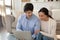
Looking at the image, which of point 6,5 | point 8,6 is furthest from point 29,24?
point 6,5

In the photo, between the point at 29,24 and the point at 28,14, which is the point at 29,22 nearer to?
the point at 29,24

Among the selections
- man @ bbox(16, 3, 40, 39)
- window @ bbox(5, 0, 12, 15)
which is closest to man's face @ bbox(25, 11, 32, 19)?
man @ bbox(16, 3, 40, 39)

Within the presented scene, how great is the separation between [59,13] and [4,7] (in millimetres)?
1758

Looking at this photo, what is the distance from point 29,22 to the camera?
2219 millimetres

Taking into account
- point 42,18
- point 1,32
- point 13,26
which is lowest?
point 1,32

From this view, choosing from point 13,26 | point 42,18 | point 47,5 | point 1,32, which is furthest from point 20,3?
point 42,18

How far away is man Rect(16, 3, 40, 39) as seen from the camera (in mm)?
2146

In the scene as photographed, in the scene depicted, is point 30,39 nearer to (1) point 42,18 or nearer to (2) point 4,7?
(1) point 42,18

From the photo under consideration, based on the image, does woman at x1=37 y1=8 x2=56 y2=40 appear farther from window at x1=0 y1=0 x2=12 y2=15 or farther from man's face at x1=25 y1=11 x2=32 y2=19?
window at x1=0 y1=0 x2=12 y2=15

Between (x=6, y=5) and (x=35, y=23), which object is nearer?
(x=35, y=23)

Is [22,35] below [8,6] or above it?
below

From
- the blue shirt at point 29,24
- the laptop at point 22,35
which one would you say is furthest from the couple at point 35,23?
the laptop at point 22,35

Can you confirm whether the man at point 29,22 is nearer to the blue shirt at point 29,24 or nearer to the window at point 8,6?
the blue shirt at point 29,24

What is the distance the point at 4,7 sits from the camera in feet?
15.1
